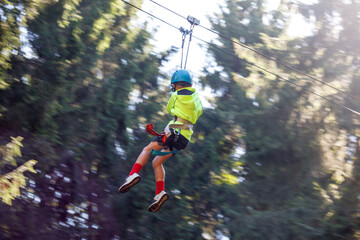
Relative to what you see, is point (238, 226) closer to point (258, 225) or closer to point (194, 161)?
point (258, 225)

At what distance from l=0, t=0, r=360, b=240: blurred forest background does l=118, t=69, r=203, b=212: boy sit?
497 centimetres

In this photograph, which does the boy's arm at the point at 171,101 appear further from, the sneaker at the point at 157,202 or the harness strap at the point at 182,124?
the sneaker at the point at 157,202

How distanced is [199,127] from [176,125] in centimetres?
683

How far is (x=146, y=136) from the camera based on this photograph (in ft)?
41.5

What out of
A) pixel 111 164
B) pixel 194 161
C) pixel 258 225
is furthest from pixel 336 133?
pixel 111 164

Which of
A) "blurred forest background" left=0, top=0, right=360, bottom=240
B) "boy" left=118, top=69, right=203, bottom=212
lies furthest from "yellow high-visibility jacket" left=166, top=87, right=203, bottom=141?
"blurred forest background" left=0, top=0, right=360, bottom=240

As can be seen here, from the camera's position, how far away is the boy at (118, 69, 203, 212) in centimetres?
573

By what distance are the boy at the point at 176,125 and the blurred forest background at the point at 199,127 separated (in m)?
4.97

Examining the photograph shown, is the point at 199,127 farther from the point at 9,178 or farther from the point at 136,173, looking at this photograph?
the point at 136,173

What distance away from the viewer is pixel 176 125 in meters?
5.84

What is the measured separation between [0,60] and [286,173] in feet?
23.3

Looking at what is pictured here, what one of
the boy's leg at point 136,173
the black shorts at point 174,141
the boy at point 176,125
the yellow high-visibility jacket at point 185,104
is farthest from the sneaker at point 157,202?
the yellow high-visibility jacket at point 185,104

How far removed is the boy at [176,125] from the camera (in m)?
5.73

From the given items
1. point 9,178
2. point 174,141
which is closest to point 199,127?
point 9,178
